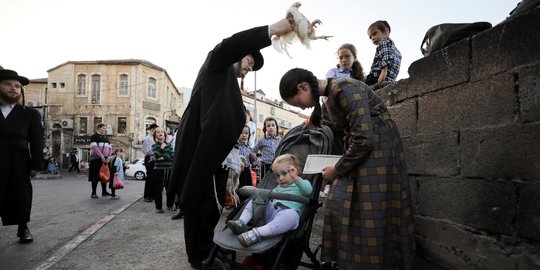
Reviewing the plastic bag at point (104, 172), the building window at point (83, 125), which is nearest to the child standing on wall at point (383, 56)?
the plastic bag at point (104, 172)

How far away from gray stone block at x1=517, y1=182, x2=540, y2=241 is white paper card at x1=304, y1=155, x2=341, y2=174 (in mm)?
1122

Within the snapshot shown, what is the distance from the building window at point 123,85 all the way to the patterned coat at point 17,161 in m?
31.5

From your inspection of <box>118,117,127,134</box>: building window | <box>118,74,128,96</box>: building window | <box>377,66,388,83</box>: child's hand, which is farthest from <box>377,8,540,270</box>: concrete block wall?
<box>118,74,128,96</box>: building window

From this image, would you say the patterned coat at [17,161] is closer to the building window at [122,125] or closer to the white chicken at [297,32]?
the white chicken at [297,32]

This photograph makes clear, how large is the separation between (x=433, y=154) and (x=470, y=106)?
485 mm

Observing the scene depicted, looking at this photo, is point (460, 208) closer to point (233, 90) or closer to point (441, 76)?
point (441, 76)

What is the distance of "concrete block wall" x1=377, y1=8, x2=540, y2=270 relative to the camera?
1835mm

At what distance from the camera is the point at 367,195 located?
6.87 ft

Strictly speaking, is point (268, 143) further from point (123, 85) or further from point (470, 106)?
point (123, 85)

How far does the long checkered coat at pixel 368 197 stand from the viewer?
2059mm

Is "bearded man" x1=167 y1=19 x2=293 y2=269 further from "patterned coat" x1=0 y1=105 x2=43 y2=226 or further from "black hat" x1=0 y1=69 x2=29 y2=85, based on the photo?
"black hat" x1=0 y1=69 x2=29 y2=85

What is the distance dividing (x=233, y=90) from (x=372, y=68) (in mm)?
2731

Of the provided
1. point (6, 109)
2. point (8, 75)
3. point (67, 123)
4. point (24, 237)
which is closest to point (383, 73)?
point (8, 75)

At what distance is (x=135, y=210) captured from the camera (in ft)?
20.4
